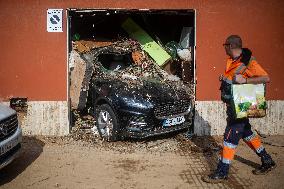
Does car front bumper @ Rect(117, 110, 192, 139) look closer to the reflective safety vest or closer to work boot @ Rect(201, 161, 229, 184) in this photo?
work boot @ Rect(201, 161, 229, 184)

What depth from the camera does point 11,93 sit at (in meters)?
8.16

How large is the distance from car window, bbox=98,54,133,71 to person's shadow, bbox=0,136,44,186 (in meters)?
2.48

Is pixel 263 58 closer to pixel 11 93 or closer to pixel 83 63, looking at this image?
pixel 83 63

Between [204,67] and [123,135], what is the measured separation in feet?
8.36

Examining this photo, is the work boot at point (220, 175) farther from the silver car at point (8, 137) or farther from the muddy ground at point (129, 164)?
the silver car at point (8, 137)

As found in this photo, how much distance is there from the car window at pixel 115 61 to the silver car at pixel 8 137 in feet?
10.6

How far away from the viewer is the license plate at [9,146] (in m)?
5.39

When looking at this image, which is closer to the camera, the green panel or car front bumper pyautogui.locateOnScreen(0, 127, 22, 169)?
car front bumper pyautogui.locateOnScreen(0, 127, 22, 169)

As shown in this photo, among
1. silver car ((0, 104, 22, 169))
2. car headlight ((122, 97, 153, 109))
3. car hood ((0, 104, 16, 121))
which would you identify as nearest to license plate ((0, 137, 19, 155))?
silver car ((0, 104, 22, 169))

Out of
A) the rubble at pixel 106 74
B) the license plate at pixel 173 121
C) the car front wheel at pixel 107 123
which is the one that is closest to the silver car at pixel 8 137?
the car front wheel at pixel 107 123

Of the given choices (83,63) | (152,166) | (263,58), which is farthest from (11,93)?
(263,58)

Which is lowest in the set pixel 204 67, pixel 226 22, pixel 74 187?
pixel 74 187

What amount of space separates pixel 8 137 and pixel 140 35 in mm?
5519

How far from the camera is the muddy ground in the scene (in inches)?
225
